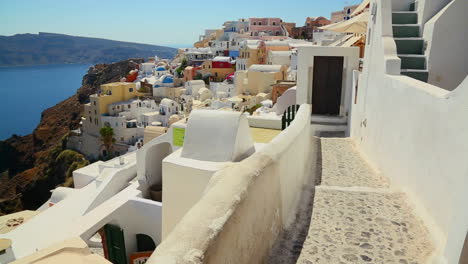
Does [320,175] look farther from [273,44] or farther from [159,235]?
[273,44]

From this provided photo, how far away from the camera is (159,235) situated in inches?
416

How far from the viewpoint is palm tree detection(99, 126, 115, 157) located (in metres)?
40.2

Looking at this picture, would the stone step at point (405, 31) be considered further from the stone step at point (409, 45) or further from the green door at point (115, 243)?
the green door at point (115, 243)

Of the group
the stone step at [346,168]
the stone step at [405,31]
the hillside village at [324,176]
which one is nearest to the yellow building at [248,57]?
the hillside village at [324,176]

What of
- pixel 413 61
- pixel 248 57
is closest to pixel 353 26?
pixel 413 61

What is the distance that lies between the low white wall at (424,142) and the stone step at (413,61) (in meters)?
0.66

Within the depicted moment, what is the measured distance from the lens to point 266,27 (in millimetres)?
69375

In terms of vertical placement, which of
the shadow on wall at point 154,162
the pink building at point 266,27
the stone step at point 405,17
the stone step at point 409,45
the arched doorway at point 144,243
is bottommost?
the arched doorway at point 144,243

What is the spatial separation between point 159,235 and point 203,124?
200 inches

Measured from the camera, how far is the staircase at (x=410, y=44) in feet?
21.6

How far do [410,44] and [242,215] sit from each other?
260 inches

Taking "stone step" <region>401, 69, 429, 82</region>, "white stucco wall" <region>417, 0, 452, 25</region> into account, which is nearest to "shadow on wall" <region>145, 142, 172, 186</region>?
"stone step" <region>401, 69, 429, 82</region>

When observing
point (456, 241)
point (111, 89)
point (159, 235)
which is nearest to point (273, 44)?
Answer: point (111, 89)

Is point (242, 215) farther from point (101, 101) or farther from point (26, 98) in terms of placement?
point (26, 98)
